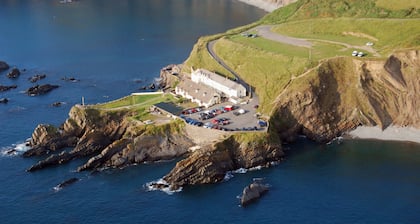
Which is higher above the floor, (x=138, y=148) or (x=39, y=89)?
(x=39, y=89)

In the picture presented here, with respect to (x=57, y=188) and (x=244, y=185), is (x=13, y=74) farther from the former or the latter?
(x=244, y=185)

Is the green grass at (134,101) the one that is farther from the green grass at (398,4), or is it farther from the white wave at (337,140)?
the green grass at (398,4)

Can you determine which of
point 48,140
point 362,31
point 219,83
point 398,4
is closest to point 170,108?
point 219,83

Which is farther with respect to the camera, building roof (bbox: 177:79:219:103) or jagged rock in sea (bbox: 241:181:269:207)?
building roof (bbox: 177:79:219:103)

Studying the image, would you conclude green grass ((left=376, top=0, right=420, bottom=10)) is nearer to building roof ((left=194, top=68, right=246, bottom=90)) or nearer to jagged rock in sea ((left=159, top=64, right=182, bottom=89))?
building roof ((left=194, top=68, right=246, bottom=90))

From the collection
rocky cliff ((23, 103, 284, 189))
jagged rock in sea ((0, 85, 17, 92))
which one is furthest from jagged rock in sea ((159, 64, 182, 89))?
jagged rock in sea ((0, 85, 17, 92))
